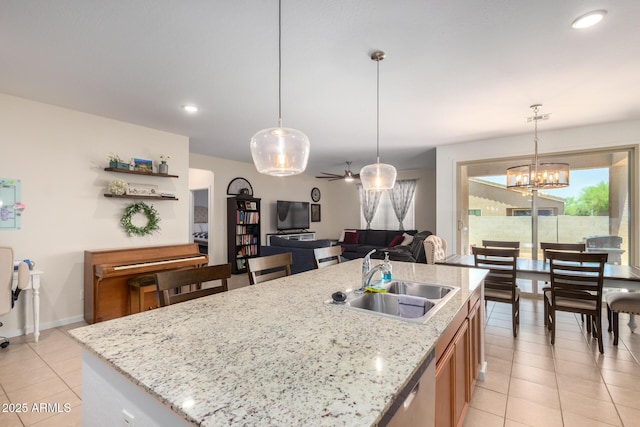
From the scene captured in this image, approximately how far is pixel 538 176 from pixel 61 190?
5.21 metres

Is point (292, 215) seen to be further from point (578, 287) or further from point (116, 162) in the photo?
point (578, 287)

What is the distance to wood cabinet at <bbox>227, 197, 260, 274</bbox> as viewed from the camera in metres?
6.20

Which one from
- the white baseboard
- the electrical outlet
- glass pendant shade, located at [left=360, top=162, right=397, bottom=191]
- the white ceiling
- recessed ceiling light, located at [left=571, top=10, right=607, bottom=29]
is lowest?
the white baseboard

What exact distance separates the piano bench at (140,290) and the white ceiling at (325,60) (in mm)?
1922

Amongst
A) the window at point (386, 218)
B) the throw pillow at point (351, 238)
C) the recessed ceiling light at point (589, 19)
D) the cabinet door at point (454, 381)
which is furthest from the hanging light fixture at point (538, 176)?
the throw pillow at point (351, 238)

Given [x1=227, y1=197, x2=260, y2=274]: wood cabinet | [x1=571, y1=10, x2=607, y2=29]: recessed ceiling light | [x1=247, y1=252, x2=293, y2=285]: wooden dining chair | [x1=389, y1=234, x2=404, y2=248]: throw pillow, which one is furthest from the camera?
[x1=389, y1=234, x2=404, y2=248]: throw pillow

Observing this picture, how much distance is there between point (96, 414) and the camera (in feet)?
3.48

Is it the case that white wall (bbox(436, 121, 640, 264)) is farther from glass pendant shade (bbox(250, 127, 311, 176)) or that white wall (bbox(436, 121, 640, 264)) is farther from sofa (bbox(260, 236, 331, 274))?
glass pendant shade (bbox(250, 127, 311, 176))

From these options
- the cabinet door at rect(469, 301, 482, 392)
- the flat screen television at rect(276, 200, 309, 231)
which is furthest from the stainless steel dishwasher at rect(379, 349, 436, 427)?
the flat screen television at rect(276, 200, 309, 231)

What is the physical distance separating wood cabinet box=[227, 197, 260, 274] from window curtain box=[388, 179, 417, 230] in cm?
368

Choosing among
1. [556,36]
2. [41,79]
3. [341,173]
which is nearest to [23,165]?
[41,79]

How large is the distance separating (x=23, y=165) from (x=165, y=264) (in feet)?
5.64

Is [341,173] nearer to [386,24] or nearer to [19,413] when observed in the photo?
[386,24]

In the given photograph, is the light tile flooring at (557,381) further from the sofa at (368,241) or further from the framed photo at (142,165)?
the framed photo at (142,165)
